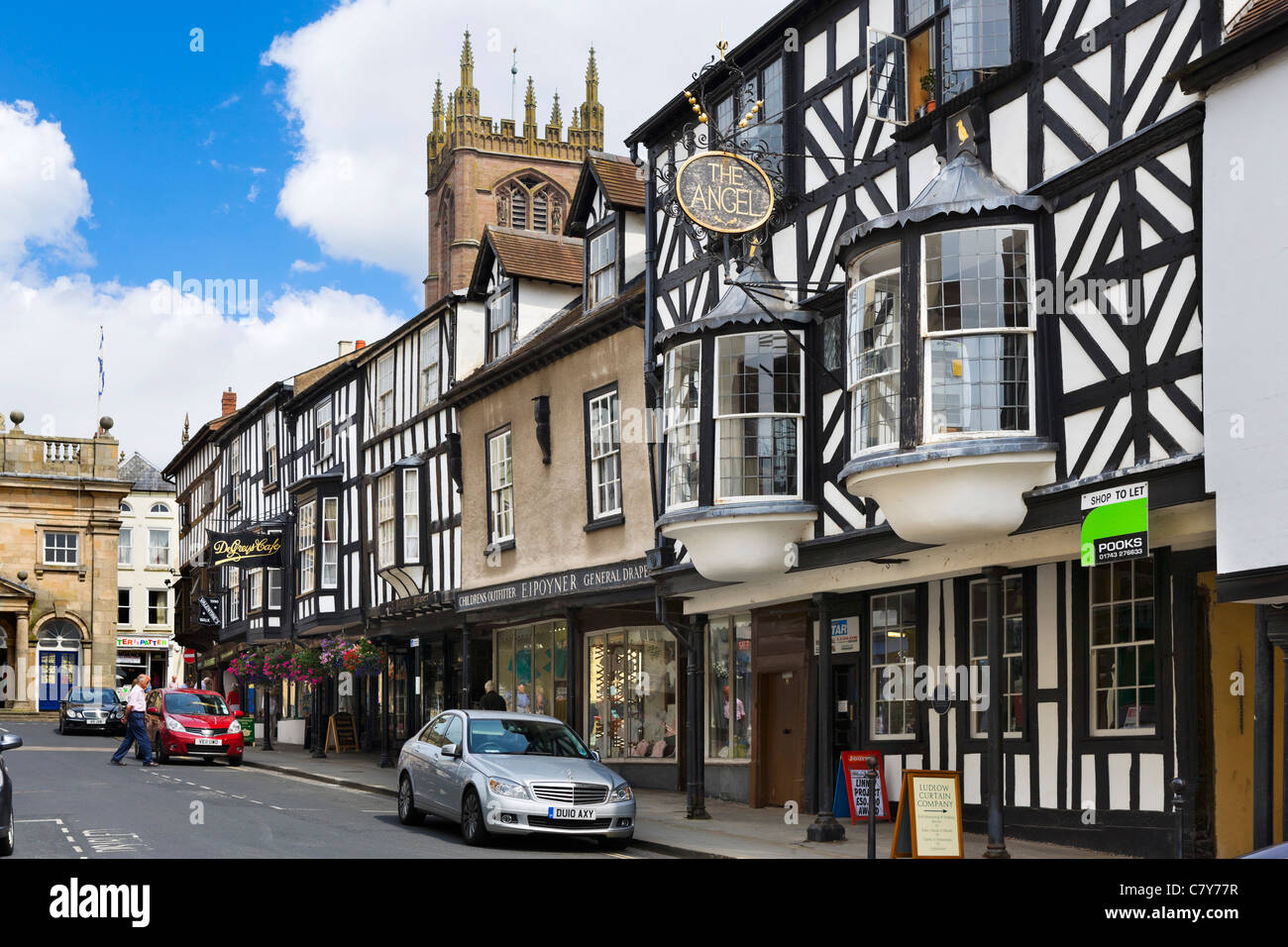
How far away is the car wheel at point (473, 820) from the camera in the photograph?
15.0 m

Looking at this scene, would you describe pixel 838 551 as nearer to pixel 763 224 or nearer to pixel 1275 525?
pixel 763 224

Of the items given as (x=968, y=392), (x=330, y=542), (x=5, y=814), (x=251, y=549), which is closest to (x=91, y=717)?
(x=251, y=549)

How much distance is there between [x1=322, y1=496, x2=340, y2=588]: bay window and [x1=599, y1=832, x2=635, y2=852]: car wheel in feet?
70.5

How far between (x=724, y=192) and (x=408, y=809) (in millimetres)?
8160

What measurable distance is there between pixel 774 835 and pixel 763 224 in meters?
7.28

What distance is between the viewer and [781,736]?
Result: 2011 cm

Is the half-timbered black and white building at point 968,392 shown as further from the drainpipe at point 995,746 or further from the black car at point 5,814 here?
the black car at point 5,814

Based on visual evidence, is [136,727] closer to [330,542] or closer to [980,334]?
[330,542]

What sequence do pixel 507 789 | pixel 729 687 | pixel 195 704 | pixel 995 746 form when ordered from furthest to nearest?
pixel 195 704, pixel 729 687, pixel 507 789, pixel 995 746

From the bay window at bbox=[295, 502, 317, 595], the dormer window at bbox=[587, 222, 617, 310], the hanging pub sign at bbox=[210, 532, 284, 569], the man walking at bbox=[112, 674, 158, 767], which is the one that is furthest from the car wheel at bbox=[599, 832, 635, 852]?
the hanging pub sign at bbox=[210, 532, 284, 569]

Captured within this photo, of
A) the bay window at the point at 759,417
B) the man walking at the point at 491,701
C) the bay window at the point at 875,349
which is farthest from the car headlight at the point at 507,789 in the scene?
the man walking at the point at 491,701

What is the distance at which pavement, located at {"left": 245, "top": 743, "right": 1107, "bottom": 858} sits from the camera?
1455cm

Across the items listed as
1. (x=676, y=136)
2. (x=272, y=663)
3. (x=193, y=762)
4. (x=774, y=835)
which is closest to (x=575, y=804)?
(x=774, y=835)

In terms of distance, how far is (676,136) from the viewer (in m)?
20.8
